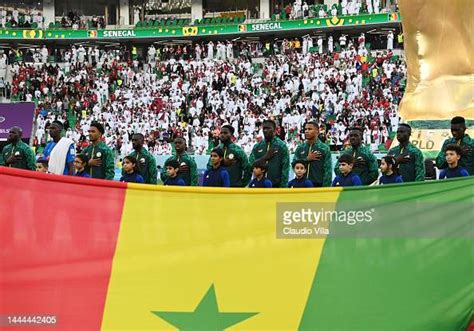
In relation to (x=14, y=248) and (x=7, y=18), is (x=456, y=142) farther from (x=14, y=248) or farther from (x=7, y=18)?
(x=7, y=18)

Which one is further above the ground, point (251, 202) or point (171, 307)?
point (251, 202)

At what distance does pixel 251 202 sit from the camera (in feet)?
14.1

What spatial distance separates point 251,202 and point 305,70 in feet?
98.8

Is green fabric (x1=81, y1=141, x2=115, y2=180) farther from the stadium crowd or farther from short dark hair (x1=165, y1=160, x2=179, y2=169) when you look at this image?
the stadium crowd

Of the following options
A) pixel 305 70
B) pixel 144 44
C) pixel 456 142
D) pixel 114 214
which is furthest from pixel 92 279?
pixel 144 44

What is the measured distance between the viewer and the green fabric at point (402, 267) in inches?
167

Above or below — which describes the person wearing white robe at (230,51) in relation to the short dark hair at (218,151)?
above

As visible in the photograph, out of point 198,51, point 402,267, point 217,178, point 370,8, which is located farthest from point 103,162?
point 198,51

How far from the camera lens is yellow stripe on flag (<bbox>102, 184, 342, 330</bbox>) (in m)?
4.29

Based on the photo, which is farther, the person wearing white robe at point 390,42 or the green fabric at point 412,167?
the person wearing white robe at point 390,42

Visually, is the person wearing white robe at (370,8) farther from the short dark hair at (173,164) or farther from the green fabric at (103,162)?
A: the short dark hair at (173,164)

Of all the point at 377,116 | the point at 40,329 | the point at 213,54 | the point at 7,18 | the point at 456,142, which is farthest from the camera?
the point at 7,18

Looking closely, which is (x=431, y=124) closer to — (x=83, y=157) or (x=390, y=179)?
(x=390, y=179)

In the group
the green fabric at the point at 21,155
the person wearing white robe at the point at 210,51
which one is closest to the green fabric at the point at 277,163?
the green fabric at the point at 21,155
